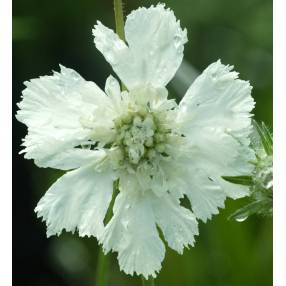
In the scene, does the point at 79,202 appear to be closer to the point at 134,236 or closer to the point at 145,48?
the point at 134,236

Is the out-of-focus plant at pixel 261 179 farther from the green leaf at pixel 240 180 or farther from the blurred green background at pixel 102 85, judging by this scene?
the blurred green background at pixel 102 85

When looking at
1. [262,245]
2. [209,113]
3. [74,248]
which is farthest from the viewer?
[74,248]

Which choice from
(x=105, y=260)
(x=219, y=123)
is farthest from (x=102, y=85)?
(x=219, y=123)

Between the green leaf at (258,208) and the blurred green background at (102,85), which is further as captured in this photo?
the blurred green background at (102,85)

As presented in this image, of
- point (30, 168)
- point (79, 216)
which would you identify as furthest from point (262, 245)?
point (79, 216)

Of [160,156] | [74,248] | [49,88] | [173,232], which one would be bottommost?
[74,248]

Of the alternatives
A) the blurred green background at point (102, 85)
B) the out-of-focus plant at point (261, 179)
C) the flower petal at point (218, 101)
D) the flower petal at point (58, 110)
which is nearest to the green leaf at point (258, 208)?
the out-of-focus plant at point (261, 179)

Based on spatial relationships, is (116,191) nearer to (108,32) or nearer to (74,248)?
(108,32)
